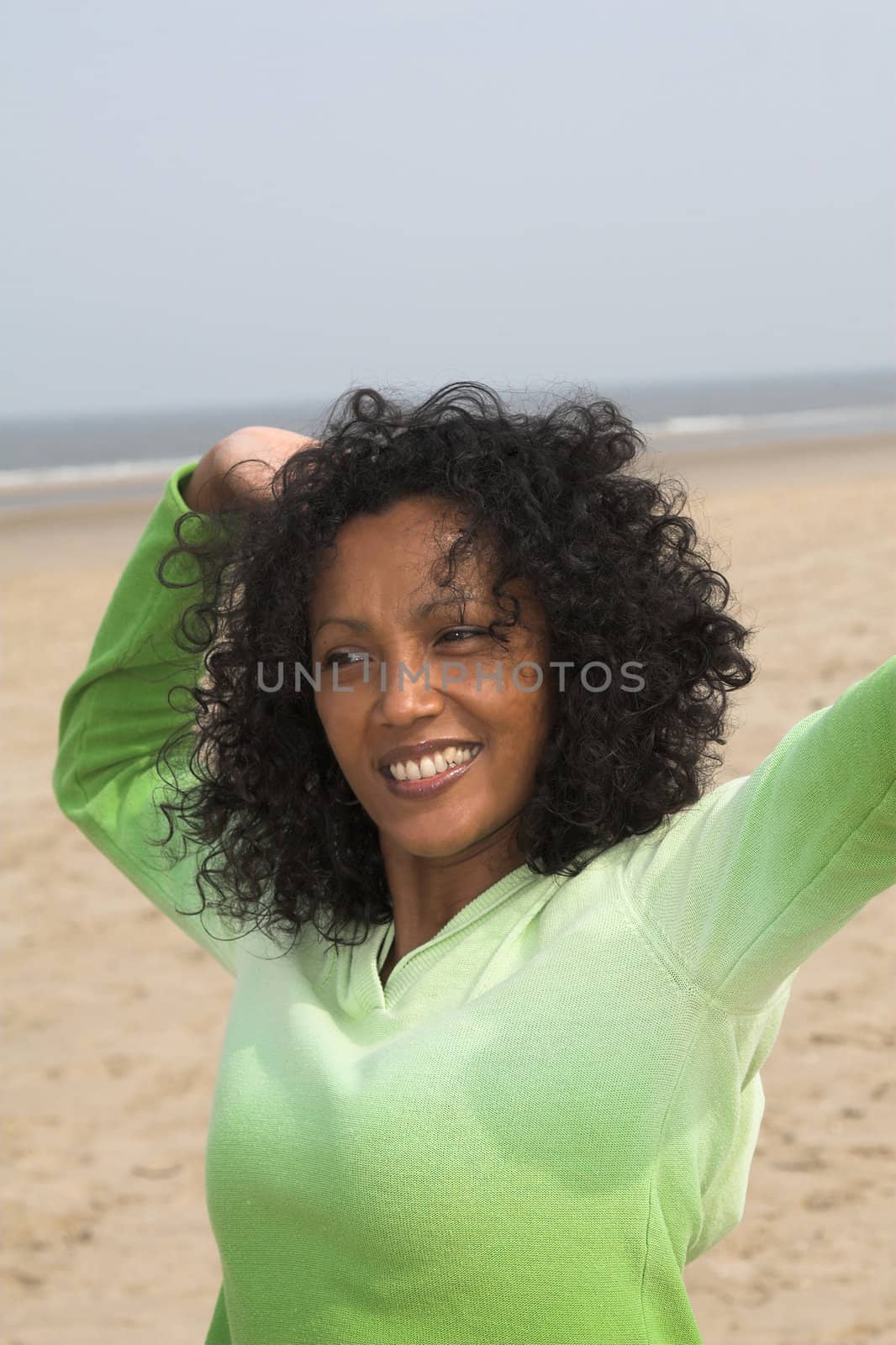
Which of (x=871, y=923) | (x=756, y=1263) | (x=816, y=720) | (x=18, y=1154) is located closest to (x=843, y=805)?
(x=816, y=720)

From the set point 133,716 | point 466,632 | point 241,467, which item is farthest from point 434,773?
point 133,716

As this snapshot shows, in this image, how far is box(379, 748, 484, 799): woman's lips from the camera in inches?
63.7

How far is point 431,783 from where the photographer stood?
1618 millimetres

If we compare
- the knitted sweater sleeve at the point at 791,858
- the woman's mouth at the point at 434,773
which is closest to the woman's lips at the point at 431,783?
the woman's mouth at the point at 434,773

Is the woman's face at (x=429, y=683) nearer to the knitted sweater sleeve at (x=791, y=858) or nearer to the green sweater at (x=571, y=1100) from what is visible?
the green sweater at (x=571, y=1100)

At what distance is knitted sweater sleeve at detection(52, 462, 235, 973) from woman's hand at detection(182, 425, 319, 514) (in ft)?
0.14

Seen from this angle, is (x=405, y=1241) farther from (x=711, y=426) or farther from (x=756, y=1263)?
(x=711, y=426)

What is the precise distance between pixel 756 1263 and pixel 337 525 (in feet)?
7.01

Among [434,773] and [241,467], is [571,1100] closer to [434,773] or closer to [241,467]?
[434,773]

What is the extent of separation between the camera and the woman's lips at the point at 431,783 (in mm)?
1618

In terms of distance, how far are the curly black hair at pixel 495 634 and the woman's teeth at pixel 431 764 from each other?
98 mm

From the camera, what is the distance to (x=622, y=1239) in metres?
1.40

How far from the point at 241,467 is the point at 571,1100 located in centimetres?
104

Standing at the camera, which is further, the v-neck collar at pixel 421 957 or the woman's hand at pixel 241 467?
the woman's hand at pixel 241 467
